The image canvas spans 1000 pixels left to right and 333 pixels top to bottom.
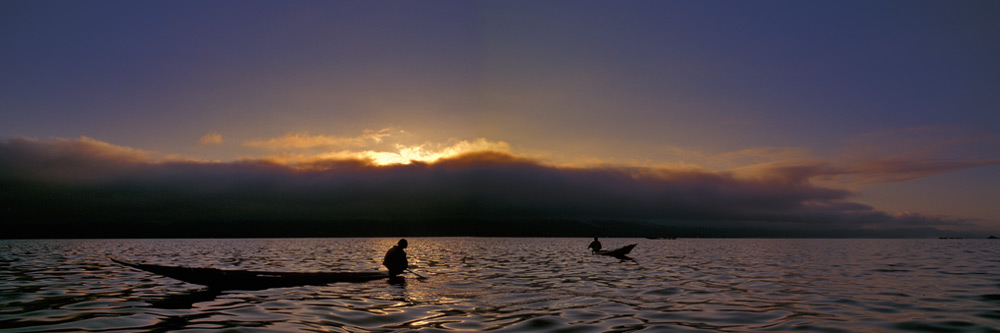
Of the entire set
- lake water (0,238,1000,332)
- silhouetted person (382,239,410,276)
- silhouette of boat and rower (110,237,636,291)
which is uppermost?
silhouetted person (382,239,410,276)

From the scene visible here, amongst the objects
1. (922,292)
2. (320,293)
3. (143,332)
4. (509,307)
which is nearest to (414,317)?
(509,307)

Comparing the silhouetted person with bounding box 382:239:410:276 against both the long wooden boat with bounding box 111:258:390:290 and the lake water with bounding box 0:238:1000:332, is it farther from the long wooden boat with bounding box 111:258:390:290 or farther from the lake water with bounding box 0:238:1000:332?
the long wooden boat with bounding box 111:258:390:290

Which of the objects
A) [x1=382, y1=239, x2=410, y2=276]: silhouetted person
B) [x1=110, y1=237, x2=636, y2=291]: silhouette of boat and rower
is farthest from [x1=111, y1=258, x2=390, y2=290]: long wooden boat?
[x1=382, y1=239, x2=410, y2=276]: silhouetted person

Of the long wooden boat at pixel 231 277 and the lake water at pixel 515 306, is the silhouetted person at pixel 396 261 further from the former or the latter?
the long wooden boat at pixel 231 277

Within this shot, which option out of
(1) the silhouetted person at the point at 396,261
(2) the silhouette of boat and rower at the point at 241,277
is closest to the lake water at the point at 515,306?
(2) the silhouette of boat and rower at the point at 241,277

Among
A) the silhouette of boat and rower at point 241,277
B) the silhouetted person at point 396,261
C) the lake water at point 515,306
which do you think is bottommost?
the lake water at point 515,306

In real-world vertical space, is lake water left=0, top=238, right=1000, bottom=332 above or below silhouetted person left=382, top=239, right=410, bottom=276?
below

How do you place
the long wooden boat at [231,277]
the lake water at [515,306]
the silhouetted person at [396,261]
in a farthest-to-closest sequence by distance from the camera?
the silhouetted person at [396,261], the long wooden boat at [231,277], the lake water at [515,306]

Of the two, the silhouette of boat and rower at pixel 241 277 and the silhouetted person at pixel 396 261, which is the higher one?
the silhouetted person at pixel 396 261

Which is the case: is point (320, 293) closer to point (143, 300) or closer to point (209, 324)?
point (143, 300)

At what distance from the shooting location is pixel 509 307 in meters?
17.7

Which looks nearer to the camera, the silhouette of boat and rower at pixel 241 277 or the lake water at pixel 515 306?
the lake water at pixel 515 306

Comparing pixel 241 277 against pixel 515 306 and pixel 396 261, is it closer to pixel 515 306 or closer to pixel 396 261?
pixel 396 261

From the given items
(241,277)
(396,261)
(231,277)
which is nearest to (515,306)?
(396,261)
